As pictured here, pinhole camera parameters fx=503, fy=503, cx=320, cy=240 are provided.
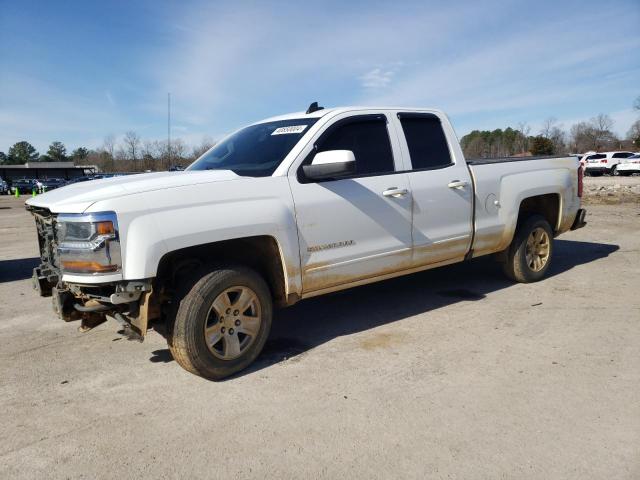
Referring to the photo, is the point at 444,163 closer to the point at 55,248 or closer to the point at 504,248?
the point at 504,248

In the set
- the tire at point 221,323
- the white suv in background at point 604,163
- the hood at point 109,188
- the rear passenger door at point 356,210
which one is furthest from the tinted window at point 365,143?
the white suv in background at point 604,163

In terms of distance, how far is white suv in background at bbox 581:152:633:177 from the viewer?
35094mm

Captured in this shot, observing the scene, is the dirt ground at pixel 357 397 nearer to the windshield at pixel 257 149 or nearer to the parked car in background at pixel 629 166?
the windshield at pixel 257 149

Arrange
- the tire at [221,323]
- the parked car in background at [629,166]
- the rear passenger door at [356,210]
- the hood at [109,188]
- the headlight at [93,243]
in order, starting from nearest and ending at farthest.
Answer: the headlight at [93,243] < the hood at [109,188] < the tire at [221,323] < the rear passenger door at [356,210] < the parked car in background at [629,166]

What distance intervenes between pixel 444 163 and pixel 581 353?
2.12m

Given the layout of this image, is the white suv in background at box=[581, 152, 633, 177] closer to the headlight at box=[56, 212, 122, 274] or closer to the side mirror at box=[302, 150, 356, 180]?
the side mirror at box=[302, 150, 356, 180]

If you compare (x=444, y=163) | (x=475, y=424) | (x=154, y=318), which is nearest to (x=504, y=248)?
(x=444, y=163)

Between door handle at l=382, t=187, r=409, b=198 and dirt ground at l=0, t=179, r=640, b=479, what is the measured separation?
122 centimetres

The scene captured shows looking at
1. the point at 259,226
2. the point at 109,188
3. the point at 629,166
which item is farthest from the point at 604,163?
the point at 109,188

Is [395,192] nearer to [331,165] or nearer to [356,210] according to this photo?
[356,210]

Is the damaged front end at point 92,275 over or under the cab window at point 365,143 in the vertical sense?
under

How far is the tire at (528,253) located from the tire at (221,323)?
3324 millimetres

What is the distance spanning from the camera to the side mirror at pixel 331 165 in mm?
3707

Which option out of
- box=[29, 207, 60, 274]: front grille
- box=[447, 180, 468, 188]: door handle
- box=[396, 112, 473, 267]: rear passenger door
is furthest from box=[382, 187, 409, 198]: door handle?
box=[29, 207, 60, 274]: front grille
